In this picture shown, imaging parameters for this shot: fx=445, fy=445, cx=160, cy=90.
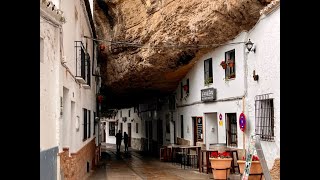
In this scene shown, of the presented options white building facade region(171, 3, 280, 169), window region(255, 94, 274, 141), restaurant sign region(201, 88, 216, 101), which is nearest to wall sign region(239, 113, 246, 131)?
white building facade region(171, 3, 280, 169)

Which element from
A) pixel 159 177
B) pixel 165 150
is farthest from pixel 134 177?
pixel 165 150

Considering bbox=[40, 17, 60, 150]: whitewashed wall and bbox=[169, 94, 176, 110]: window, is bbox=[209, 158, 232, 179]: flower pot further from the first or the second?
bbox=[169, 94, 176, 110]: window

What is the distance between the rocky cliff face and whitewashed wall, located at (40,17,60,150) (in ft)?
24.9

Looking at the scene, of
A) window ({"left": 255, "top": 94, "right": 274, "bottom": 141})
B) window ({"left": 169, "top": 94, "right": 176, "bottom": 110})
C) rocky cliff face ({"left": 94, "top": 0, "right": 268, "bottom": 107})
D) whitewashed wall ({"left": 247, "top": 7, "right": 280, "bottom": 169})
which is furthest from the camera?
window ({"left": 169, "top": 94, "right": 176, "bottom": 110})

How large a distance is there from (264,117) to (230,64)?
10.8 ft

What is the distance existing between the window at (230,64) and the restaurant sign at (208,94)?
3.96 ft

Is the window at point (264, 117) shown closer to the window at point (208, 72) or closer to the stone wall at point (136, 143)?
the window at point (208, 72)

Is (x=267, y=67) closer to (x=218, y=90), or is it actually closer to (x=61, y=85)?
(x=218, y=90)

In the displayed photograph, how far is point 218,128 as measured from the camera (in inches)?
685

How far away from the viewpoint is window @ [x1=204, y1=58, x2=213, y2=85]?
723 inches

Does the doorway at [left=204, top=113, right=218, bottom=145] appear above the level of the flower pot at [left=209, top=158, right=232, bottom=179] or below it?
above

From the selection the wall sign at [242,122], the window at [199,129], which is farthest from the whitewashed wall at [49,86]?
the window at [199,129]
